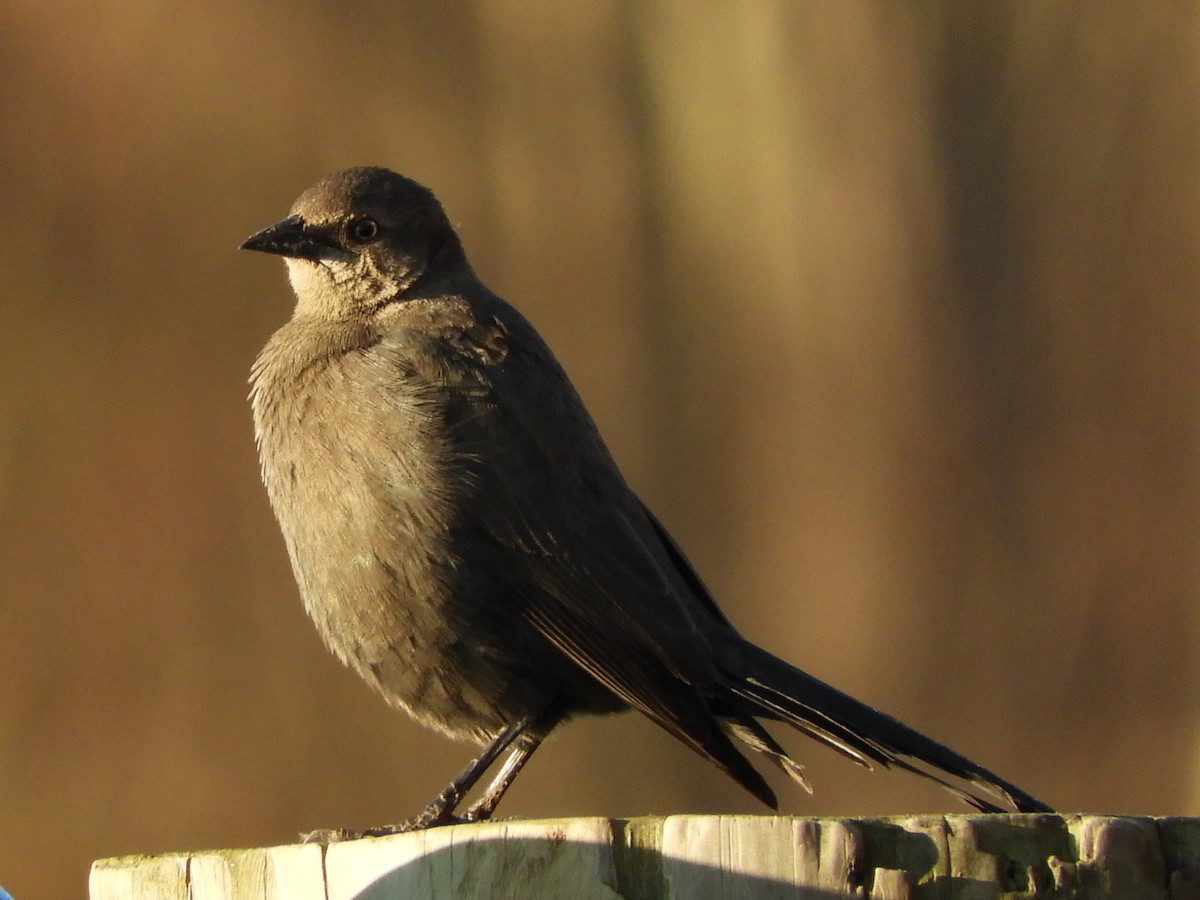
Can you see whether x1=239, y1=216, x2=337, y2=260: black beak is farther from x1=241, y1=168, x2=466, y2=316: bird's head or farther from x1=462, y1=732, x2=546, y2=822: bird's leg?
x1=462, y1=732, x2=546, y2=822: bird's leg

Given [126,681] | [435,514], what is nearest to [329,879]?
[435,514]

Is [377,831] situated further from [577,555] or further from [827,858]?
[827,858]

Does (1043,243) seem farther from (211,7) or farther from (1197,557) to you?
(211,7)

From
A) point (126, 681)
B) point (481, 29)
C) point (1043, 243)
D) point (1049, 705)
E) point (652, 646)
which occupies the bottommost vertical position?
point (1049, 705)

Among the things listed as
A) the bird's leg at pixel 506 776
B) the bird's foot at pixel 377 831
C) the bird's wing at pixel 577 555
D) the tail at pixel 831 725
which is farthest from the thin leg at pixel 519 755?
the tail at pixel 831 725

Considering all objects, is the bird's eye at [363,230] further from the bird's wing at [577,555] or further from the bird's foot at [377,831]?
the bird's foot at [377,831]

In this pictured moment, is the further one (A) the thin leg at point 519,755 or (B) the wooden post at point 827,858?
(A) the thin leg at point 519,755

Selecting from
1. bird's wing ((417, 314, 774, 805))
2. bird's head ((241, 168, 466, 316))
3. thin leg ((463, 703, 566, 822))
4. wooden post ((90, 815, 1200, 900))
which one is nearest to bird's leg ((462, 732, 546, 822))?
thin leg ((463, 703, 566, 822))
